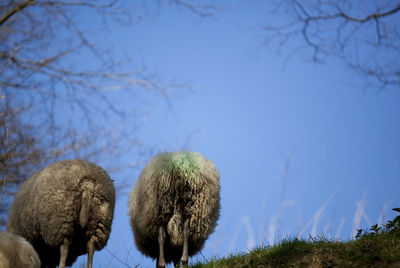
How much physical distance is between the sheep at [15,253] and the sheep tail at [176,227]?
185 cm

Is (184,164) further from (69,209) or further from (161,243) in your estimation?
(69,209)

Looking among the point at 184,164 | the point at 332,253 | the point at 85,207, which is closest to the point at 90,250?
the point at 85,207

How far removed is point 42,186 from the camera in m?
6.04

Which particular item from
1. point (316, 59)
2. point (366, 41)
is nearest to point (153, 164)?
point (316, 59)

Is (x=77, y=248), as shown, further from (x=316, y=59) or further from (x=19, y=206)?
(x=316, y=59)

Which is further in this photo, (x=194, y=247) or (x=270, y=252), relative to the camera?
(x=194, y=247)

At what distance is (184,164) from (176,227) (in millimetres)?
899

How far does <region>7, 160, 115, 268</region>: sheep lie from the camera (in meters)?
5.87

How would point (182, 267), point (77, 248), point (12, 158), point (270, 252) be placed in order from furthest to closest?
point (12, 158) → point (77, 248) → point (182, 267) → point (270, 252)

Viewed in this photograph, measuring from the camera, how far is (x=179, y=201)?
614cm

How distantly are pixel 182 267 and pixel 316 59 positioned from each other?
364 centimetres

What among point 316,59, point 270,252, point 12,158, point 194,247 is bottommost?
point 270,252

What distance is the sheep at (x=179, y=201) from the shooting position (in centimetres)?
609

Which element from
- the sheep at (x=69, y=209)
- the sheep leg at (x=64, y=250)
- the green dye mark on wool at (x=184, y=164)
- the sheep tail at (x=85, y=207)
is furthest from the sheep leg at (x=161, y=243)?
the sheep leg at (x=64, y=250)
